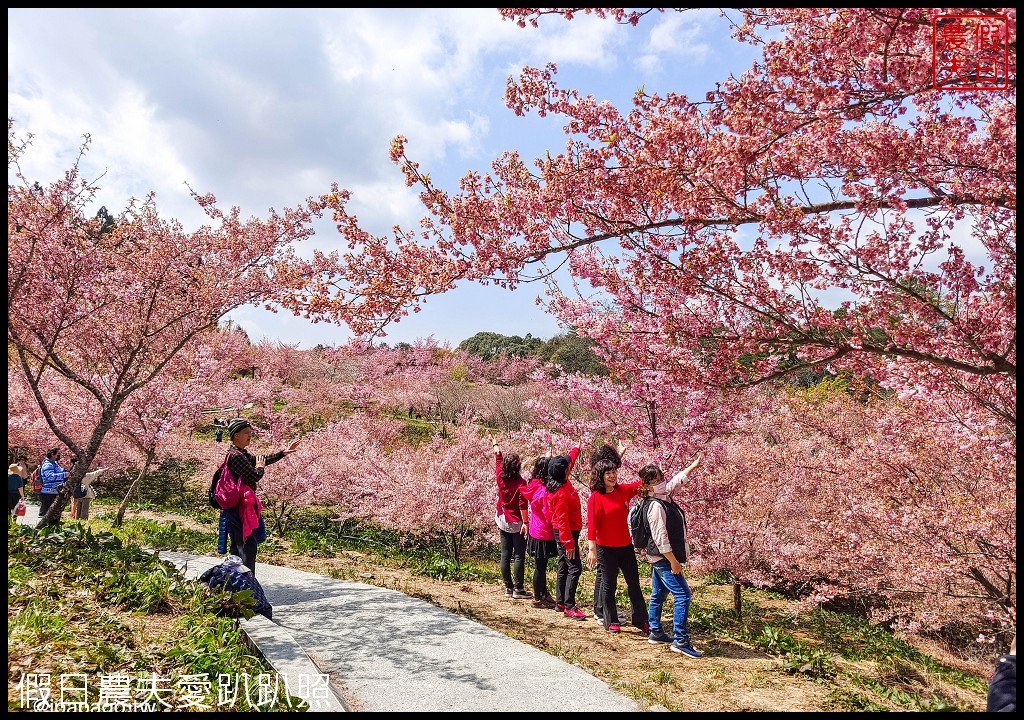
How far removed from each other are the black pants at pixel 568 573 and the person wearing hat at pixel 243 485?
3067 millimetres

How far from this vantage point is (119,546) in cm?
669

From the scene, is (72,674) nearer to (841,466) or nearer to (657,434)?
(657,434)

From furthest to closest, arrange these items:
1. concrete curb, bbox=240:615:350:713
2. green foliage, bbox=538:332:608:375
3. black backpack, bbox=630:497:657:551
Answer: green foliage, bbox=538:332:608:375 < black backpack, bbox=630:497:657:551 < concrete curb, bbox=240:615:350:713

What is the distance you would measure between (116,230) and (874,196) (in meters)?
9.01

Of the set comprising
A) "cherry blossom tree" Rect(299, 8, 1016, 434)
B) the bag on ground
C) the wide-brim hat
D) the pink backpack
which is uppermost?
"cherry blossom tree" Rect(299, 8, 1016, 434)

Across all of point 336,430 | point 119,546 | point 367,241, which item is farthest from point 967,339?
point 336,430

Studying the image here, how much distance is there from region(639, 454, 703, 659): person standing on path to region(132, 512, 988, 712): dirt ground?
0.22 meters

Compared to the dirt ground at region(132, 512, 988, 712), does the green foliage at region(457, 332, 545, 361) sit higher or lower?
higher

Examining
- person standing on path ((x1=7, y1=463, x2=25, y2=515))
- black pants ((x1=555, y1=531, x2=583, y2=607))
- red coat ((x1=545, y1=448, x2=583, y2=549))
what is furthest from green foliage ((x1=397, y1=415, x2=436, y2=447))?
red coat ((x1=545, y1=448, x2=583, y2=549))

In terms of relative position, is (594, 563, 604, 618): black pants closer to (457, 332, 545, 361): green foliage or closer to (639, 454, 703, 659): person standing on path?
(639, 454, 703, 659): person standing on path

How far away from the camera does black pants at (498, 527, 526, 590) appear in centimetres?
709

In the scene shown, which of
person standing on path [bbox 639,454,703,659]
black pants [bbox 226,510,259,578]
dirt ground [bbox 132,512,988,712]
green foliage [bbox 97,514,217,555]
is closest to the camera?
dirt ground [bbox 132,512,988,712]

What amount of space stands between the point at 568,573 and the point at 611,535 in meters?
0.93

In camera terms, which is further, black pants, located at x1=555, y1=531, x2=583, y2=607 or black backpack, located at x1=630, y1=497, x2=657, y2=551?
black pants, located at x1=555, y1=531, x2=583, y2=607
